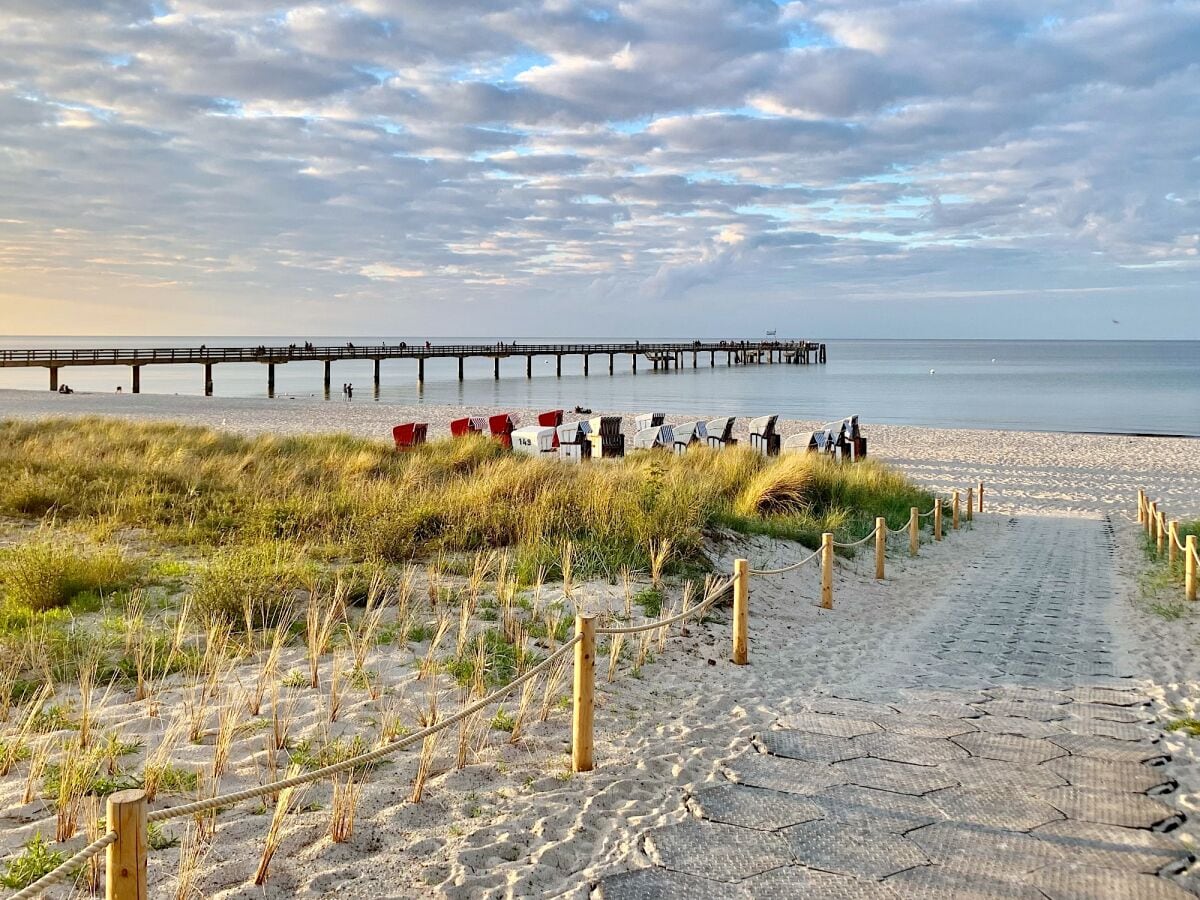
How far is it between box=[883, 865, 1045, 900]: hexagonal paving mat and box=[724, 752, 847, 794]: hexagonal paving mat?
Answer: 758mm

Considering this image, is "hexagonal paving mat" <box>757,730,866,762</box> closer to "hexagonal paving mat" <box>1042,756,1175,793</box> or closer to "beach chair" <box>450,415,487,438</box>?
"hexagonal paving mat" <box>1042,756,1175,793</box>

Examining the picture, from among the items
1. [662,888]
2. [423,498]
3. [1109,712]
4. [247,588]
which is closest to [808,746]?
[662,888]

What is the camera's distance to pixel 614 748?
4.61m

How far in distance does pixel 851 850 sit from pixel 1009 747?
5.41 feet

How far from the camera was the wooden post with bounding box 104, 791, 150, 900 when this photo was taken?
90.8 inches

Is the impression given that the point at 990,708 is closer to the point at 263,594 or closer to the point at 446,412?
the point at 263,594

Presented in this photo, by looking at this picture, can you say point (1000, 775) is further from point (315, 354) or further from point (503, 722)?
point (315, 354)

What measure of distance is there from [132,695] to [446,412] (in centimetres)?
3309

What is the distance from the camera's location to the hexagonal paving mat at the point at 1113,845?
353 centimetres

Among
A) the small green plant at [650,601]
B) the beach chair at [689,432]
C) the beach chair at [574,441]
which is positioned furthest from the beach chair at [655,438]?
the small green plant at [650,601]

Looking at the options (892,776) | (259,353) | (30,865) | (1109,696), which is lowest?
(1109,696)

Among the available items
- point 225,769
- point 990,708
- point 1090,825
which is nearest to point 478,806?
point 225,769

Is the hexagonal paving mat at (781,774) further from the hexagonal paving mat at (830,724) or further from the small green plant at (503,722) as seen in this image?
the small green plant at (503,722)

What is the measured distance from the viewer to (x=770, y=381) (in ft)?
233
